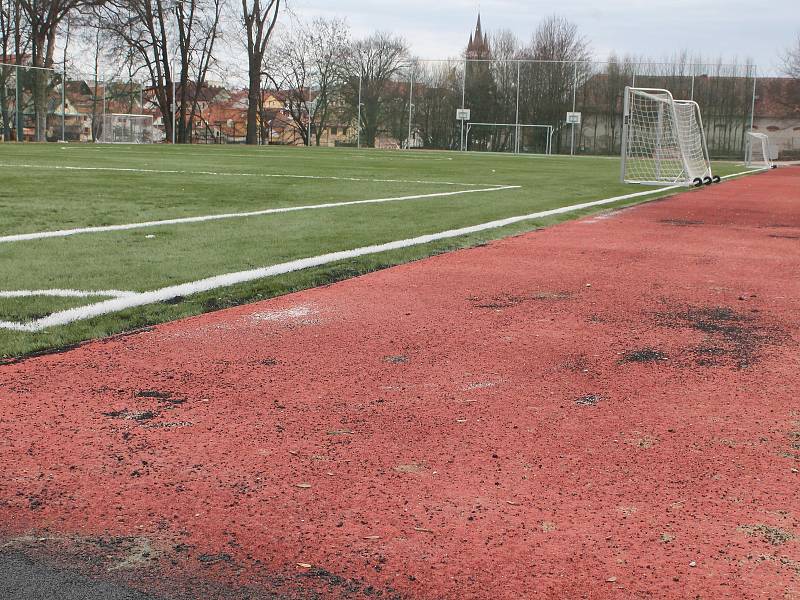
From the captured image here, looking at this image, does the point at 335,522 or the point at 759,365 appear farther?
the point at 759,365

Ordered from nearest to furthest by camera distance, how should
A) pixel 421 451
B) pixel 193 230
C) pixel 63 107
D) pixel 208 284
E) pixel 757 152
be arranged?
1. pixel 421 451
2. pixel 208 284
3. pixel 193 230
4. pixel 63 107
5. pixel 757 152

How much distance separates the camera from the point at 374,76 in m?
58.1

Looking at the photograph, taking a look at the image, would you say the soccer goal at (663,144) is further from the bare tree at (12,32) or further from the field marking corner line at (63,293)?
the bare tree at (12,32)

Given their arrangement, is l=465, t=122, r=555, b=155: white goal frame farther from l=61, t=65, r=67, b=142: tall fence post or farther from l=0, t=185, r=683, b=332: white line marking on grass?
l=0, t=185, r=683, b=332: white line marking on grass

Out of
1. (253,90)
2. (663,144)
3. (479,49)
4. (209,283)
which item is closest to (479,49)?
(479,49)

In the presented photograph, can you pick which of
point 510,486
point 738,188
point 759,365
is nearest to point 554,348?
point 759,365

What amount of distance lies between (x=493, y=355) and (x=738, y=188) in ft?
48.8

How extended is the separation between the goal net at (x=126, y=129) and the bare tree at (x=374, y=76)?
13.3 meters

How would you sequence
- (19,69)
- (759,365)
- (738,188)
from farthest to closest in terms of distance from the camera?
1. (19,69)
2. (738,188)
3. (759,365)

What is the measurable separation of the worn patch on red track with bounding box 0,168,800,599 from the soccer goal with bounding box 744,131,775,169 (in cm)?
2922

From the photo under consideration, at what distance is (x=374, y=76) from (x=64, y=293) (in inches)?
2174

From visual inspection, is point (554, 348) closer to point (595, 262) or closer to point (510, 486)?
point (510, 486)

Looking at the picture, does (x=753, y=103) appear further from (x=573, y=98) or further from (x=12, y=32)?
(x=12, y=32)

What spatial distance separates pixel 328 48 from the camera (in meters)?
60.1
